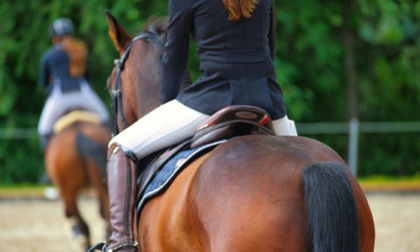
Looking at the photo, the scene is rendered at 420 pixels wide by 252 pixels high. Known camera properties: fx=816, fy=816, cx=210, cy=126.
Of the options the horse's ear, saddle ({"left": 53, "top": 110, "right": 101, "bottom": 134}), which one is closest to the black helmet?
saddle ({"left": 53, "top": 110, "right": 101, "bottom": 134})

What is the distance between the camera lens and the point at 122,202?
159 inches

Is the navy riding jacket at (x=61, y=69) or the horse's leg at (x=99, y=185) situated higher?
the navy riding jacket at (x=61, y=69)

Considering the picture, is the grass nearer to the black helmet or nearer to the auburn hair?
the auburn hair

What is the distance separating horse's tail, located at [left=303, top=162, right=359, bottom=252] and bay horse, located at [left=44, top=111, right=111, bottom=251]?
569cm

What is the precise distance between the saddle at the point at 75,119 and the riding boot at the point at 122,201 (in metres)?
5.11

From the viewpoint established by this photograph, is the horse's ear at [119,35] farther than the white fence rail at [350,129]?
No

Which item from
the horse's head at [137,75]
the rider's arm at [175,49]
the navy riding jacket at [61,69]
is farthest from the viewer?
the navy riding jacket at [61,69]

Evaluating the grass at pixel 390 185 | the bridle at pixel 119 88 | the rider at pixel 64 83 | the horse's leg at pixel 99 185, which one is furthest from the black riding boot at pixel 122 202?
the grass at pixel 390 185

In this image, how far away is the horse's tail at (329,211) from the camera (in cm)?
302

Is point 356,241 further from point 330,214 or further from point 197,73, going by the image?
point 197,73

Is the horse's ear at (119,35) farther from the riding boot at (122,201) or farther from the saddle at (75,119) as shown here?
the saddle at (75,119)

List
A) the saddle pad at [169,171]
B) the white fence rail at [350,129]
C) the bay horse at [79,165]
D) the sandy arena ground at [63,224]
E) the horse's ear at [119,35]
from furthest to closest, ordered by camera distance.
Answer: the white fence rail at [350,129], the sandy arena ground at [63,224], the bay horse at [79,165], the horse's ear at [119,35], the saddle pad at [169,171]

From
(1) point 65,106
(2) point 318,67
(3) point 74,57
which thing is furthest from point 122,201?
(2) point 318,67

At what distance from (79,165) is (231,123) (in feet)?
17.5
